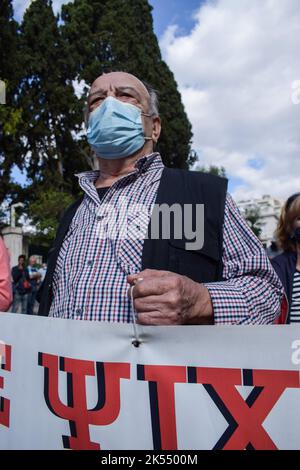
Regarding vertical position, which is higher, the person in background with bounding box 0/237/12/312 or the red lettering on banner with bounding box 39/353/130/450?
the person in background with bounding box 0/237/12/312

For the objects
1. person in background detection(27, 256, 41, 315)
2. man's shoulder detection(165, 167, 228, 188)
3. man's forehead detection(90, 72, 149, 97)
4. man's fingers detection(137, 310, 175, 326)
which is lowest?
person in background detection(27, 256, 41, 315)

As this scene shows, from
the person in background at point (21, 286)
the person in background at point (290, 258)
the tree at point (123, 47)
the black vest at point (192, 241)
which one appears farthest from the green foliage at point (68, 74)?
the black vest at point (192, 241)

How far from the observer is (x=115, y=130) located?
6.28 ft

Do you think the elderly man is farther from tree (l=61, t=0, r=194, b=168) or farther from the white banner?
tree (l=61, t=0, r=194, b=168)

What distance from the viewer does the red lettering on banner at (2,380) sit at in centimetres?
141

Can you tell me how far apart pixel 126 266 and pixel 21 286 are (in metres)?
9.26

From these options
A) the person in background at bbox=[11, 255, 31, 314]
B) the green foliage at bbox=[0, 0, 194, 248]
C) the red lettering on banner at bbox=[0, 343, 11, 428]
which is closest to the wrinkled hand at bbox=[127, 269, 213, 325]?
the red lettering on banner at bbox=[0, 343, 11, 428]

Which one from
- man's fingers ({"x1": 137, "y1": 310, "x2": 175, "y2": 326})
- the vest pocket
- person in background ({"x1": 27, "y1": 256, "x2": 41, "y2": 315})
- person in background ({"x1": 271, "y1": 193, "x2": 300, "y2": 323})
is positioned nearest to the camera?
man's fingers ({"x1": 137, "y1": 310, "x2": 175, "y2": 326})

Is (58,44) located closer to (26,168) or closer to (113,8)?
(113,8)

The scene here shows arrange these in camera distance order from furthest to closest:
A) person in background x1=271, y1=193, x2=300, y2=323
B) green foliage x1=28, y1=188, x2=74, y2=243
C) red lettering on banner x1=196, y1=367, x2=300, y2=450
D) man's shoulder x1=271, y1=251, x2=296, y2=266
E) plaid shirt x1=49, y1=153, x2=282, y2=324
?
green foliage x1=28, y1=188, x2=74, y2=243
man's shoulder x1=271, y1=251, x2=296, y2=266
person in background x1=271, y1=193, x2=300, y2=323
plaid shirt x1=49, y1=153, x2=282, y2=324
red lettering on banner x1=196, y1=367, x2=300, y2=450

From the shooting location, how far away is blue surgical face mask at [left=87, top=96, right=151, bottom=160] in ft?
6.28

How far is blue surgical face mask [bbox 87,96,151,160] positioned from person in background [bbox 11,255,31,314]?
879cm

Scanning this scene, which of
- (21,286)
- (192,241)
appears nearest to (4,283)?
(192,241)
